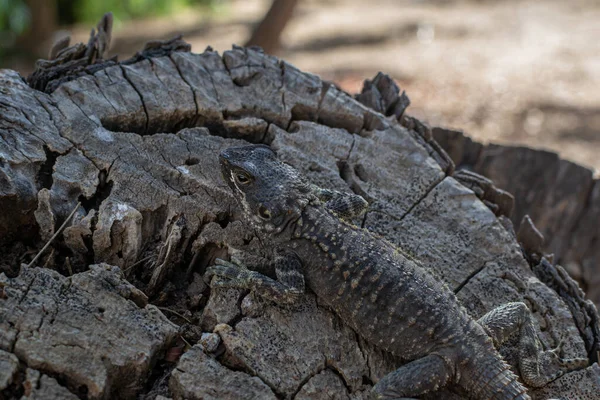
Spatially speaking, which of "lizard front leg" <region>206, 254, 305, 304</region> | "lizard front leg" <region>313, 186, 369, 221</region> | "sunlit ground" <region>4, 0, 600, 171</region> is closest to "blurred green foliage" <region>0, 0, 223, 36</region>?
"sunlit ground" <region>4, 0, 600, 171</region>

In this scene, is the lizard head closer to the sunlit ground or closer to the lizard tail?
the lizard tail

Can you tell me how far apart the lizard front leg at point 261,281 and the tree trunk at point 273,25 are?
5.32 m

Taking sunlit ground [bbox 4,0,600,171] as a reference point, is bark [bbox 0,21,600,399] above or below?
below

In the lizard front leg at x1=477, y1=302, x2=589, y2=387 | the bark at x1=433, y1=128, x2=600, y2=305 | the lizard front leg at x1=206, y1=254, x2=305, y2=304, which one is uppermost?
the bark at x1=433, y1=128, x2=600, y2=305

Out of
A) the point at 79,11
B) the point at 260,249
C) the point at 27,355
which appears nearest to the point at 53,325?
the point at 27,355

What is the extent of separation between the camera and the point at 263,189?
4160 mm

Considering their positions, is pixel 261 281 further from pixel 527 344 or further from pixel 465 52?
pixel 465 52

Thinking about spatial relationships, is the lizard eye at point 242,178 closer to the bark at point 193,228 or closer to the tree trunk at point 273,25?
the bark at point 193,228

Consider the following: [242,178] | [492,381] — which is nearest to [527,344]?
[492,381]

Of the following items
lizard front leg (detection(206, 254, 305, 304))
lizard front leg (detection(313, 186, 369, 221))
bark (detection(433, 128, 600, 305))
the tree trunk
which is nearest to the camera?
lizard front leg (detection(206, 254, 305, 304))

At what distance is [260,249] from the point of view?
4.26m

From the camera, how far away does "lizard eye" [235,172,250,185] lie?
4.05 metres

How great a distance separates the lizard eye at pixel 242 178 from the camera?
4051 millimetres

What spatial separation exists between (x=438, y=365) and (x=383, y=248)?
80 centimetres
